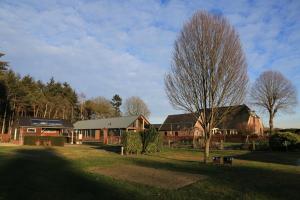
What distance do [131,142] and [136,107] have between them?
64.9 meters

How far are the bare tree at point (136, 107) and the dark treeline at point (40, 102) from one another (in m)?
9.35

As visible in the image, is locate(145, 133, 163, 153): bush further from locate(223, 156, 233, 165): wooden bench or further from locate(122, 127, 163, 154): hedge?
locate(223, 156, 233, 165): wooden bench

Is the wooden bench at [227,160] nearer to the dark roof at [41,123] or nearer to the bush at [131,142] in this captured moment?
the bush at [131,142]

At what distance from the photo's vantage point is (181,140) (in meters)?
51.1

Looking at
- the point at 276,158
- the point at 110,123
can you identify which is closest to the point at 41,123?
the point at 110,123

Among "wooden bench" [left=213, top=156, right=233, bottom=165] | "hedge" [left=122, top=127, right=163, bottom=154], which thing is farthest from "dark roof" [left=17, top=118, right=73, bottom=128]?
"wooden bench" [left=213, top=156, right=233, bottom=165]

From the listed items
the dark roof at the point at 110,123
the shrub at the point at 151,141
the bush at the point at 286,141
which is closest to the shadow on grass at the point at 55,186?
the shrub at the point at 151,141

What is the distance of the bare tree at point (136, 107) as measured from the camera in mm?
91812

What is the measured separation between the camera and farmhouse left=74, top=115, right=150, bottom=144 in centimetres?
5466

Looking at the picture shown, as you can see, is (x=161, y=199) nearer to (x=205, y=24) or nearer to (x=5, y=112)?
(x=205, y=24)

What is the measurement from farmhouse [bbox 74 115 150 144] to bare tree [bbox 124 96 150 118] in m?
24.8

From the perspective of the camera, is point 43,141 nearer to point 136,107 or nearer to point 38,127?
point 38,127

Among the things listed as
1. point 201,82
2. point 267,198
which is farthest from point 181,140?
point 267,198

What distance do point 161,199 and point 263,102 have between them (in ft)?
191
